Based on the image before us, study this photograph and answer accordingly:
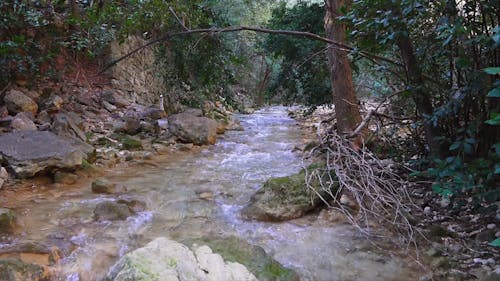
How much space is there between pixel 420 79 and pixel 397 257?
60.2 inches

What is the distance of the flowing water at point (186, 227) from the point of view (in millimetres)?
2822

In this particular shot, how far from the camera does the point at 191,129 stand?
306 inches

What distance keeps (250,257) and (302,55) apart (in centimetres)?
613

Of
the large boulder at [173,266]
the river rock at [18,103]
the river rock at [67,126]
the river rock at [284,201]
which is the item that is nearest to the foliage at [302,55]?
the river rock at [284,201]

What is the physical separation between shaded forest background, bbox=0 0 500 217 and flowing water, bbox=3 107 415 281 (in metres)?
0.93

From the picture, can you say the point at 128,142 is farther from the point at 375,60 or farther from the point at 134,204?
the point at 375,60

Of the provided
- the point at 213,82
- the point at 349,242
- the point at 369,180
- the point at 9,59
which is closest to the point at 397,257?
the point at 349,242

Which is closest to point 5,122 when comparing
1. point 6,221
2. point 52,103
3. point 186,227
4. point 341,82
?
point 52,103

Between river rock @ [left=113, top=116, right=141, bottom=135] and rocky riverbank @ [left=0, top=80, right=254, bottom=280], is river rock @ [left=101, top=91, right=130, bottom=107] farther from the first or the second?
river rock @ [left=113, top=116, right=141, bottom=135]

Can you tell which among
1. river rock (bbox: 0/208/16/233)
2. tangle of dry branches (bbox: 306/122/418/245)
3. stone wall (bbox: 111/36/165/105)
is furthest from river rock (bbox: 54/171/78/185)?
stone wall (bbox: 111/36/165/105)

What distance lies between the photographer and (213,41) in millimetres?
7629

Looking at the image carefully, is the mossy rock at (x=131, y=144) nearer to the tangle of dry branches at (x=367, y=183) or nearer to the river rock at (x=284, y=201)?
the river rock at (x=284, y=201)

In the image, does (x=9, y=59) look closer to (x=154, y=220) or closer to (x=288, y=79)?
(x=154, y=220)

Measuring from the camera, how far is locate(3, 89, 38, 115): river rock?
224 inches
